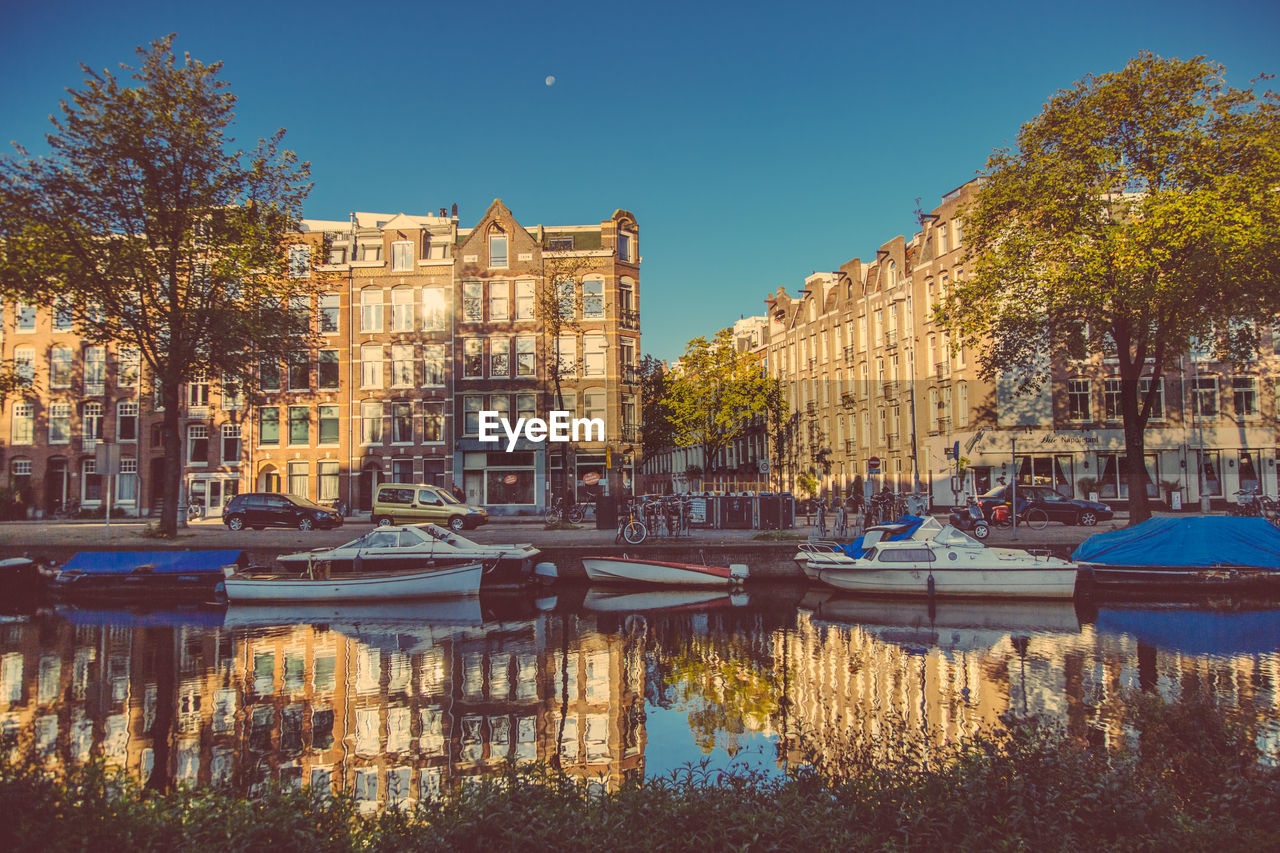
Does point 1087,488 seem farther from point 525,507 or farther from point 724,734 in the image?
point 724,734

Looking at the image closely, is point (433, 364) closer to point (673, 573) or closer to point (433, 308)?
point (433, 308)

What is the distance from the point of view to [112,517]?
5194cm

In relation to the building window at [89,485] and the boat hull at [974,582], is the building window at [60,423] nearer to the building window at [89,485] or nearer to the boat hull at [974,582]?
the building window at [89,485]

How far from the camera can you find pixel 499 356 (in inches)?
2192

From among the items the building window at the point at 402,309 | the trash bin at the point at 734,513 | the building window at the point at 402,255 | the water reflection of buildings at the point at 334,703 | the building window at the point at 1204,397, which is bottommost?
the water reflection of buildings at the point at 334,703

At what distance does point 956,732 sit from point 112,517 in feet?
177

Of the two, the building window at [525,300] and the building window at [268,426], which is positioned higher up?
the building window at [525,300]

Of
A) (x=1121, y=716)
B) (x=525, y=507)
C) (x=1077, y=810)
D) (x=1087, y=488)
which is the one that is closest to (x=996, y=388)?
(x=1087, y=488)

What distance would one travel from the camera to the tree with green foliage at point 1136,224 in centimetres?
2795

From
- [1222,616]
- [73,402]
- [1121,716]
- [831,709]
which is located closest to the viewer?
[1121,716]

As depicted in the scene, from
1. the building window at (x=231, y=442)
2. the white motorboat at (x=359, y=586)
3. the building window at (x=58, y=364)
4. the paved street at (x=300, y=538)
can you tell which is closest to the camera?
the white motorboat at (x=359, y=586)

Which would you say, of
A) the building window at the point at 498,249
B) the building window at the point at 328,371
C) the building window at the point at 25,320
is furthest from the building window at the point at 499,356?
the building window at the point at 25,320

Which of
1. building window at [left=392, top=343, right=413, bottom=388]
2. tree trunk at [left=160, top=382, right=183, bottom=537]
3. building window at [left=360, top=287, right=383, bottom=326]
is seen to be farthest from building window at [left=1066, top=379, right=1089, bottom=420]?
tree trunk at [left=160, top=382, right=183, bottom=537]

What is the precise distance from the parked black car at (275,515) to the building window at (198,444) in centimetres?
1781
